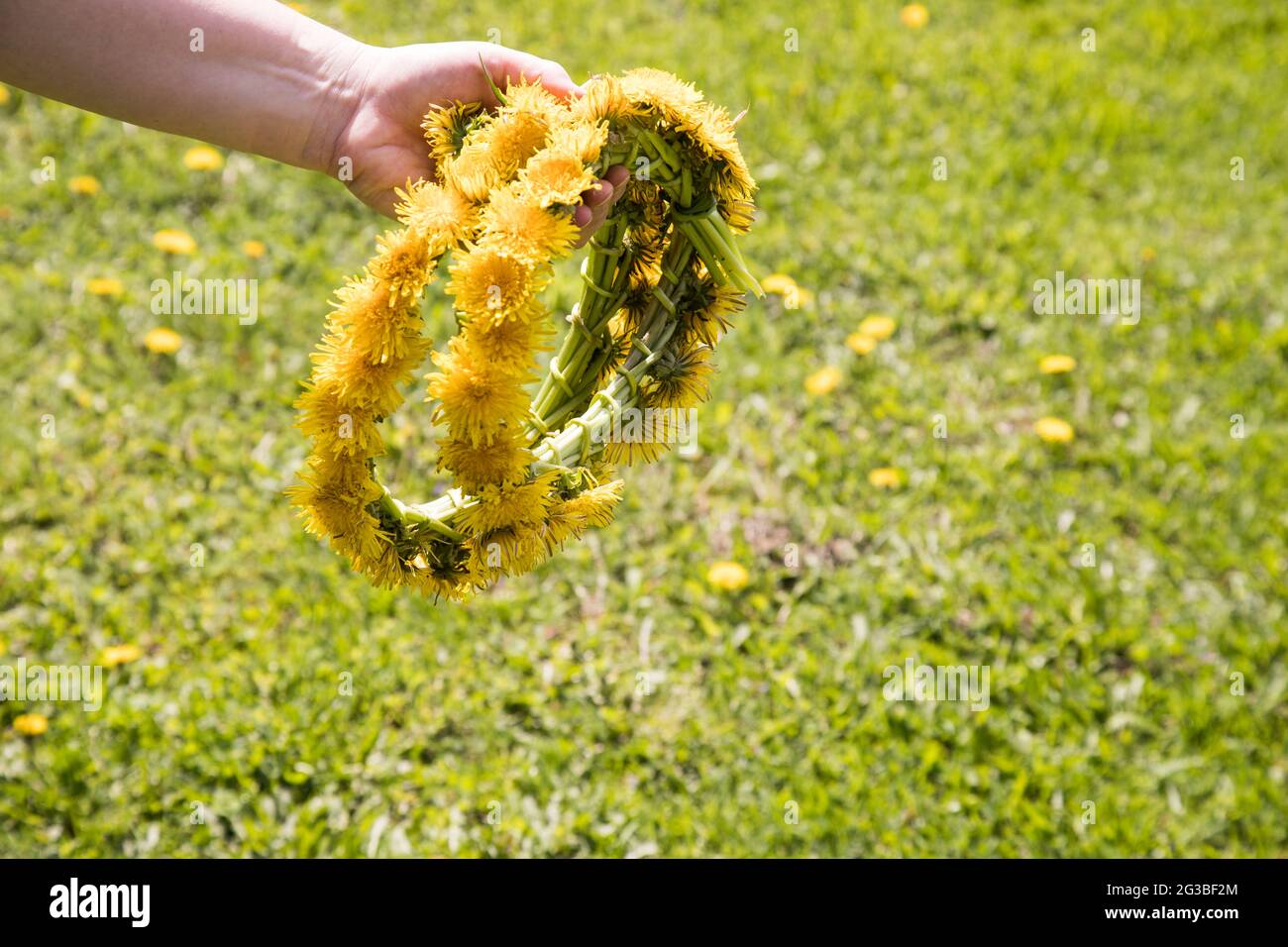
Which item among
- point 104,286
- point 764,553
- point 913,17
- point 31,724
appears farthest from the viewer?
point 913,17

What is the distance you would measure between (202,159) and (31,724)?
237cm

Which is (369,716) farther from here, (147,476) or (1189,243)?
(1189,243)

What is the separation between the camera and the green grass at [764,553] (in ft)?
9.71

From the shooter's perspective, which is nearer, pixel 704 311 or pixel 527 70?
pixel 704 311

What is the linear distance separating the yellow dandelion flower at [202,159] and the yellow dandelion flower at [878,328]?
8.33ft

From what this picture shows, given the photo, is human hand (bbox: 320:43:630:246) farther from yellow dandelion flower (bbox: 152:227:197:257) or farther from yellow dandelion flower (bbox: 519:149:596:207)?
yellow dandelion flower (bbox: 152:227:197:257)

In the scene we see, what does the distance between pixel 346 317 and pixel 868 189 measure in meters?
3.59

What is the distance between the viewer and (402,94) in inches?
82.2

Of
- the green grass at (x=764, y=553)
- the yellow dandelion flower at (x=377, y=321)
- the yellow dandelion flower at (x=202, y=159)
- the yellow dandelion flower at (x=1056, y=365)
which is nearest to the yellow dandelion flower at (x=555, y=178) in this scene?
the yellow dandelion flower at (x=377, y=321)

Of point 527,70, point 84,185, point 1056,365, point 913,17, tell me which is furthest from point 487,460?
point 913,17

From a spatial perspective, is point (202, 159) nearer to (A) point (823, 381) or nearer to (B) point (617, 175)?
(A) point (823, 381)

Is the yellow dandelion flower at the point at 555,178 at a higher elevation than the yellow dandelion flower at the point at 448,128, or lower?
lower

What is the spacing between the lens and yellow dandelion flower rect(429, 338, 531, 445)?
5.02 ft

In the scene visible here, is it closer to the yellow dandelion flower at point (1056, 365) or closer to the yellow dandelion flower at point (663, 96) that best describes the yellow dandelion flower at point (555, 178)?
the yellow dandelion flower at point (663, 96)
